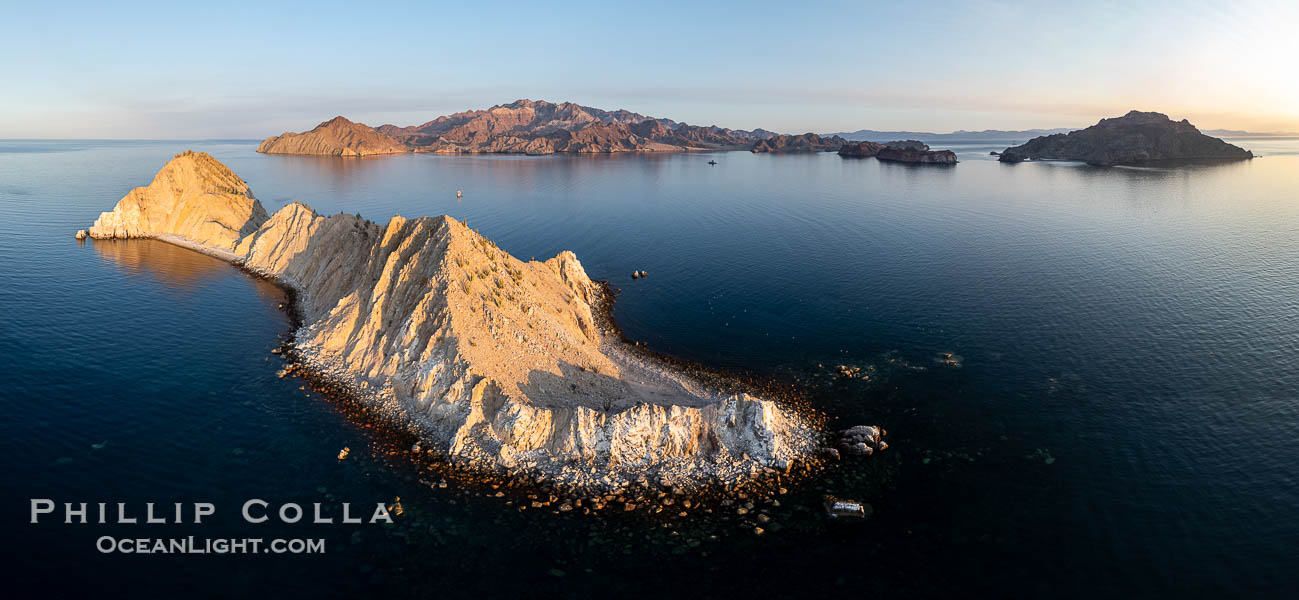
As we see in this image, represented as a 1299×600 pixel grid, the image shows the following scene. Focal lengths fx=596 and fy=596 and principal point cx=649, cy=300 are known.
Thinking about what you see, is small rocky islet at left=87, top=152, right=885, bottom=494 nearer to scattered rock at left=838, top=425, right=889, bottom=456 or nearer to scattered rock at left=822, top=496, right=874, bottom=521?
scattered rock at left=838, top=425, right=889, bottom=456

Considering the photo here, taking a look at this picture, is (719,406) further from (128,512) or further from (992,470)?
(128,512)

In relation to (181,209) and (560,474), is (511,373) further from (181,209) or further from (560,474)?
(181,209)

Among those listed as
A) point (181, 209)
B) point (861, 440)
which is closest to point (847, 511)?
point (861, 440)

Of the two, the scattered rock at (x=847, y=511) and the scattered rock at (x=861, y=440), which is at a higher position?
the scattered rock at (x=861, y=440)

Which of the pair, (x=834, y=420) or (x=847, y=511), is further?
(x=834, y=420)

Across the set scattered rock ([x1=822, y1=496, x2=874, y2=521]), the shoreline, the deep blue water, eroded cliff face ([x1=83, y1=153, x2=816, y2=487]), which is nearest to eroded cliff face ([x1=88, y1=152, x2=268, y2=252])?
the deep blue water

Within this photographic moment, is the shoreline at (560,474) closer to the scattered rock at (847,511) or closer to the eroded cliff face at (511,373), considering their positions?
the eroded cliff face at (511,373)

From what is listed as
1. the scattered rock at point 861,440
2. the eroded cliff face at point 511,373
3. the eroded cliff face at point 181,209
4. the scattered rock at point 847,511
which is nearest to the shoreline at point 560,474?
the eroded cliff face at point 511,373
